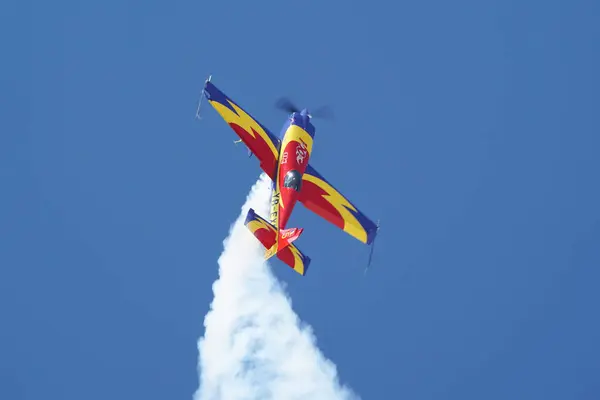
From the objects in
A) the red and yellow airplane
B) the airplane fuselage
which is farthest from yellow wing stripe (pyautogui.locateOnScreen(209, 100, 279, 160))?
the airplane fuselage

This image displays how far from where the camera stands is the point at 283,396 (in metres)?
86.4

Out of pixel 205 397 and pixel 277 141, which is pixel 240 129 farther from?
pixel 205 397

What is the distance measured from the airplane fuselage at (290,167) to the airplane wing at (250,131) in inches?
21.7

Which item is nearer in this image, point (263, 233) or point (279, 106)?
point (263, 233)

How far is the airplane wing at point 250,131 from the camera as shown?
84.5m

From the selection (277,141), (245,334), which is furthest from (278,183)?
(245,334)

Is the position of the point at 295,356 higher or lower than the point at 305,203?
lower

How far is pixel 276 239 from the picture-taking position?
82000 mm

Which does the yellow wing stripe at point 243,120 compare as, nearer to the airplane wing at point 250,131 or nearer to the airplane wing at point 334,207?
the airplane wing at point 250,131

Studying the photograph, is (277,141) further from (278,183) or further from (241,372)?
(241,372)

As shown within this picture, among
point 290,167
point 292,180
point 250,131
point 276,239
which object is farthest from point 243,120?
point 276,239

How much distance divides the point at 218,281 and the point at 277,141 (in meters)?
7.75

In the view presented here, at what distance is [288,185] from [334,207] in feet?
12.8

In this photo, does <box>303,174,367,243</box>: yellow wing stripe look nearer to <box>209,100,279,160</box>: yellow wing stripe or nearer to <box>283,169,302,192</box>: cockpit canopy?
<box>283,169,302,192</box>: cockpit canopy
